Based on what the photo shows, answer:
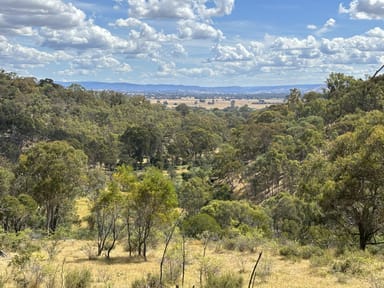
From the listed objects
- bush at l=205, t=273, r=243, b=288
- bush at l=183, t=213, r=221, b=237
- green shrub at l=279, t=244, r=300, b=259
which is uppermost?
bush at l=205, t=273, r=243, b=288

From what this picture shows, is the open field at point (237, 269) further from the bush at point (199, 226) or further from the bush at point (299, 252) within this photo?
the bush at point (199, 226)

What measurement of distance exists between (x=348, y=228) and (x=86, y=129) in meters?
56.9

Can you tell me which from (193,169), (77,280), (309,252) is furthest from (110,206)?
(193,169)

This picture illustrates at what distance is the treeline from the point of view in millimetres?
17203

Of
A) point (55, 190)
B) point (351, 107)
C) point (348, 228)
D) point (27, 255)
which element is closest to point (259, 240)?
point (348, 228)

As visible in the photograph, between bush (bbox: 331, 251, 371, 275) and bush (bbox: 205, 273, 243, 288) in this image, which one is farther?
bush (bbox: 331, 251, 371, 275)

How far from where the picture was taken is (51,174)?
86.2 ft

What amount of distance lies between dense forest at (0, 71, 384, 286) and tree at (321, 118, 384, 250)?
0.04 meters

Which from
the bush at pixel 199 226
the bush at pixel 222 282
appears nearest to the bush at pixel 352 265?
the bush at pixel 222 282

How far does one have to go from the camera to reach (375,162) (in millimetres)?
15594

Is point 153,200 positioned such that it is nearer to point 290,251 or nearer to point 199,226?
point 290,251

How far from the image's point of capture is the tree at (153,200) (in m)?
17.0

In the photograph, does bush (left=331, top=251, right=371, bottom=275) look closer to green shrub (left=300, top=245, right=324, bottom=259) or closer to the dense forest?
green shrub (left=300, top=245, right=324, bottom=259)

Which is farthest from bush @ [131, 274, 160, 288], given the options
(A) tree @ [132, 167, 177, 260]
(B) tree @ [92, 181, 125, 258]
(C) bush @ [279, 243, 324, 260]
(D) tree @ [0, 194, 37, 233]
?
(D) tree @ [0, 194, 37, 233]
